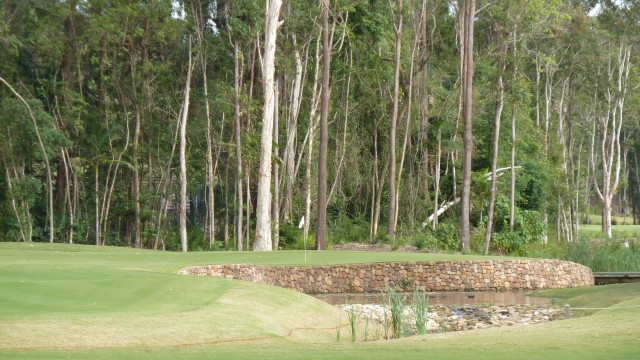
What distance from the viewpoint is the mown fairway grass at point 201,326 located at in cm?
995

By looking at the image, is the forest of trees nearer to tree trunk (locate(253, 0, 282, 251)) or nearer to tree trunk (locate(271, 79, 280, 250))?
tree trunk (locate(271, 79, 280, 250))

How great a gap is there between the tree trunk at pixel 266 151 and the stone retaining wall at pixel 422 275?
261 inches

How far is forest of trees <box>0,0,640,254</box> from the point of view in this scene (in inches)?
1459

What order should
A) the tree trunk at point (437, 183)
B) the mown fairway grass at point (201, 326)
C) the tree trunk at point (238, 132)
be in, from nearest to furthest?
the mown fairway grass at point (201, 326)
the tree trunk at point (238, 132)
the tree trunk at point (437, 183)

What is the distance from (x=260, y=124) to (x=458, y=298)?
1798 centimetres

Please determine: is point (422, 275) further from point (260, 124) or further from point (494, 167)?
point (260, 124)

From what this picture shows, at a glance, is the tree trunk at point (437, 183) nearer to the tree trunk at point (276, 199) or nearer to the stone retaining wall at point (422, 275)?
the tree trunk at point (276, 199)

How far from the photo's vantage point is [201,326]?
486 inches

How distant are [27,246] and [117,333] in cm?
1577

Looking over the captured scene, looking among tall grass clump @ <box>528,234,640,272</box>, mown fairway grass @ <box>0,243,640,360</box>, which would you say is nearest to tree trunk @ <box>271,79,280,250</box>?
tall grass clump @ <box>528,234,640,272</box>

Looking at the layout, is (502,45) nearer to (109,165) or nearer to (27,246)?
(109,165)

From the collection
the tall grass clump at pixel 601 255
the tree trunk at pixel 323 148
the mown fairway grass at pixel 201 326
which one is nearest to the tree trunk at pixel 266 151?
the tree trunk at pixel 323 148

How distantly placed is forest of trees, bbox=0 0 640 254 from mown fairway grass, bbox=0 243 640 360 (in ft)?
57.8

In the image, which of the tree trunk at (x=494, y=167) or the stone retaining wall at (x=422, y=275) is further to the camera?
the tree trunk at (x=494, y=167)
